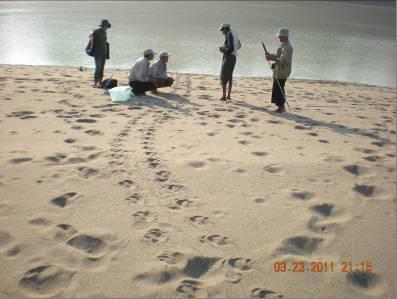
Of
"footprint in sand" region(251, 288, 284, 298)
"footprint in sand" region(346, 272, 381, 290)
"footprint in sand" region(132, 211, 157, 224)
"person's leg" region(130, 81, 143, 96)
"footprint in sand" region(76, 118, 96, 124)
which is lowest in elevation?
"footprint in sand" region(251, 288, 284, 298)

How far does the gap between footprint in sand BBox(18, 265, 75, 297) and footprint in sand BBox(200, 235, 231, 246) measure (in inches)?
41.5

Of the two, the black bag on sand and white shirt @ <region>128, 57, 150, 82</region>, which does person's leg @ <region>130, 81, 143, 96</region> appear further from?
the black bag on sand

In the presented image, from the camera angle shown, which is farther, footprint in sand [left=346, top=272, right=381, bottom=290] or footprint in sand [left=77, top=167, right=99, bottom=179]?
footprint in sand [left=77, top=167, right=99, bottom=179]

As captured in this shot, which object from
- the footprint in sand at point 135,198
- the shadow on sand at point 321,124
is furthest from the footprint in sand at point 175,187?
the shadow on sand at point 321,124

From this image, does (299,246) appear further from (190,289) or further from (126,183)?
(126,183)

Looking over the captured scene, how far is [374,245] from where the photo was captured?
3.10 m

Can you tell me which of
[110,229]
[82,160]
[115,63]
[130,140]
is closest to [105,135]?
[130,140]

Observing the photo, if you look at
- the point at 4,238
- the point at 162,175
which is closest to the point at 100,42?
the point at 162,175

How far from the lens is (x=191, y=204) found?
362cm

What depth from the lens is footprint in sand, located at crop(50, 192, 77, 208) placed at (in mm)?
3534

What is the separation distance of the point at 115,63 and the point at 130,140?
9157 mm

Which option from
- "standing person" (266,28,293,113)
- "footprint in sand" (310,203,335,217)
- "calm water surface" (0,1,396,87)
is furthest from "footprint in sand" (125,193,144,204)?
"calm water surface" (0,1,396,87)
